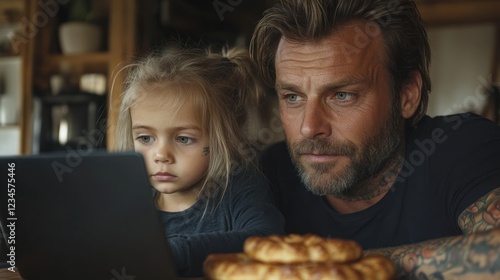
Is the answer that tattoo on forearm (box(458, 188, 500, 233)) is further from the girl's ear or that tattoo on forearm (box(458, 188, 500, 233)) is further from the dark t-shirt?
the girl's ear

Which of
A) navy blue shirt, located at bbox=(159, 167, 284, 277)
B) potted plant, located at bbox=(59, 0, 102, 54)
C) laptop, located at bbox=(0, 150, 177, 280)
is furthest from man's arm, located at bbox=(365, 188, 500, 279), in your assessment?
potted plant, located at bbox=(59, 0, 102, 54)

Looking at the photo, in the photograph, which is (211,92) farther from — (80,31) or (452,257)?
(80,31)

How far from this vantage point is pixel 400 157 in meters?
1.51

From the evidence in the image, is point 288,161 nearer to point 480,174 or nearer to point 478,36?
point 480,174

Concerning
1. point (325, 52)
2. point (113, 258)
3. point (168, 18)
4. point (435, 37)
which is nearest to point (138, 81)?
point (325, 52)

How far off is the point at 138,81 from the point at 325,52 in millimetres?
506

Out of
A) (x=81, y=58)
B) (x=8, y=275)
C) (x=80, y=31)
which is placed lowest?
(x=8, y=275)

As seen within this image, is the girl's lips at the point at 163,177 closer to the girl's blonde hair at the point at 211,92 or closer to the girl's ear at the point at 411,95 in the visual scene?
the girl's blonde hair at the point at 211,92

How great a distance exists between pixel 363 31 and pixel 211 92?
439 mm

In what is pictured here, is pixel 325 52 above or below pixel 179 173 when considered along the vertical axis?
above

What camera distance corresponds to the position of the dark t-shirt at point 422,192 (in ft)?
4.08

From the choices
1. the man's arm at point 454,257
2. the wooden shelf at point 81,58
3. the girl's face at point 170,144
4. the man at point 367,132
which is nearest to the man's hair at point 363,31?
the man at point 367,132

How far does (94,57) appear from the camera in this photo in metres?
3.48

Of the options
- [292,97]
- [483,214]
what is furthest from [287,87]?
[483,214]
